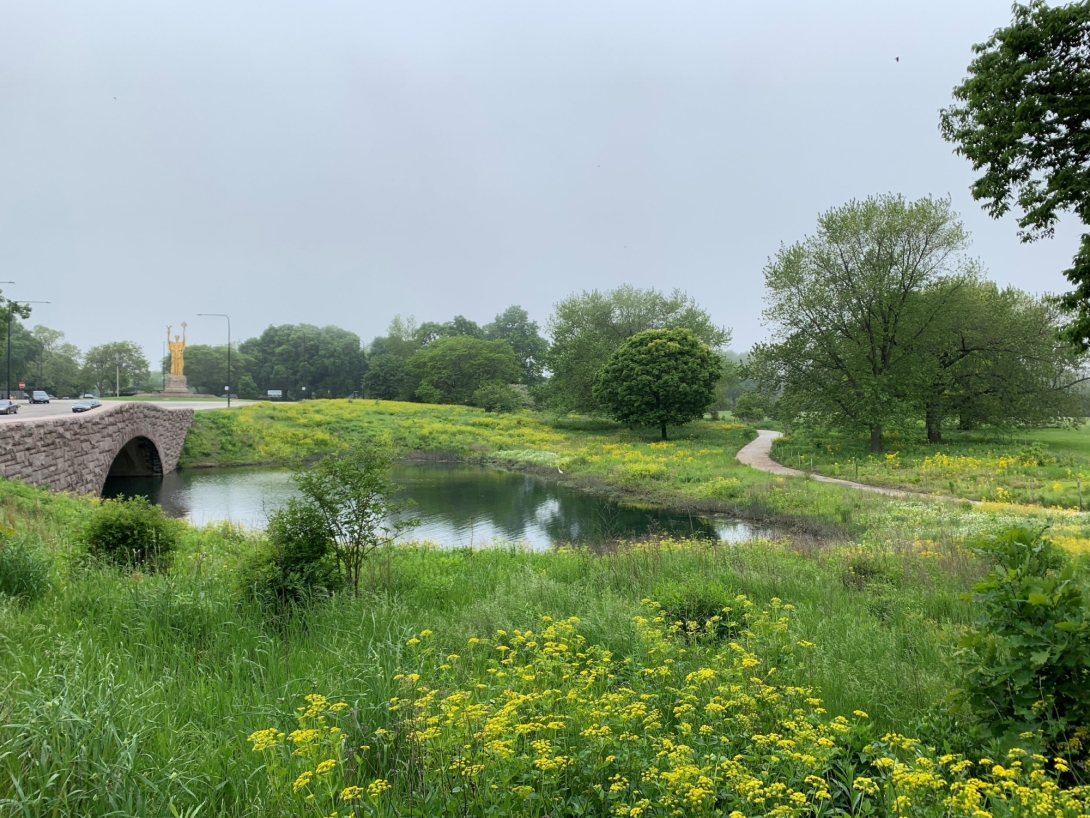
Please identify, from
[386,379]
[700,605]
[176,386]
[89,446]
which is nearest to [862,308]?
[700,605]

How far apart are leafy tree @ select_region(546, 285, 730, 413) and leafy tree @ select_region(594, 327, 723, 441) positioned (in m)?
8.12

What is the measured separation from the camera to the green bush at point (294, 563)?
5.98 m

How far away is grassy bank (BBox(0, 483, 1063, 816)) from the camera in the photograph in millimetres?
2766

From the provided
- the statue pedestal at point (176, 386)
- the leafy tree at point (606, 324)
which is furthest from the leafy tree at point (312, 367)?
the leafy tree at point (606, 324)

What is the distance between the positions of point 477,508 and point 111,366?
7749cm

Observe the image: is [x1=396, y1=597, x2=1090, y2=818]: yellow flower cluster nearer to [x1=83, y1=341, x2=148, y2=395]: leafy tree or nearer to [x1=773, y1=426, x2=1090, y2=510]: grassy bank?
[x1=773, y1=426, x2=1090, y2=510]: grassy bank

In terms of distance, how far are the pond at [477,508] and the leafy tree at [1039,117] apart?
8.76 metres

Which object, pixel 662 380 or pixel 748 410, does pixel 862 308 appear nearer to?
→ pixel 662 380

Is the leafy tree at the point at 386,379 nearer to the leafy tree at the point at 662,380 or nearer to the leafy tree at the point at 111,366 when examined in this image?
the leafy tree at the point at 111,366

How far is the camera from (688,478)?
23.6 meters

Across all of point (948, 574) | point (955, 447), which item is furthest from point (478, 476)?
point (948, 574)

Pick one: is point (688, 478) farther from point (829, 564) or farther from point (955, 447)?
point (829, 564)

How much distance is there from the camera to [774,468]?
983 inches

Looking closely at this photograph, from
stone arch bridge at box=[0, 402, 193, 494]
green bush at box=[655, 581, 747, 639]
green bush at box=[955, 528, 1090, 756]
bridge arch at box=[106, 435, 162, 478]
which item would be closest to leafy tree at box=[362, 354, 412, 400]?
stone arch bridge at box=[0, 402, 193, 494]
